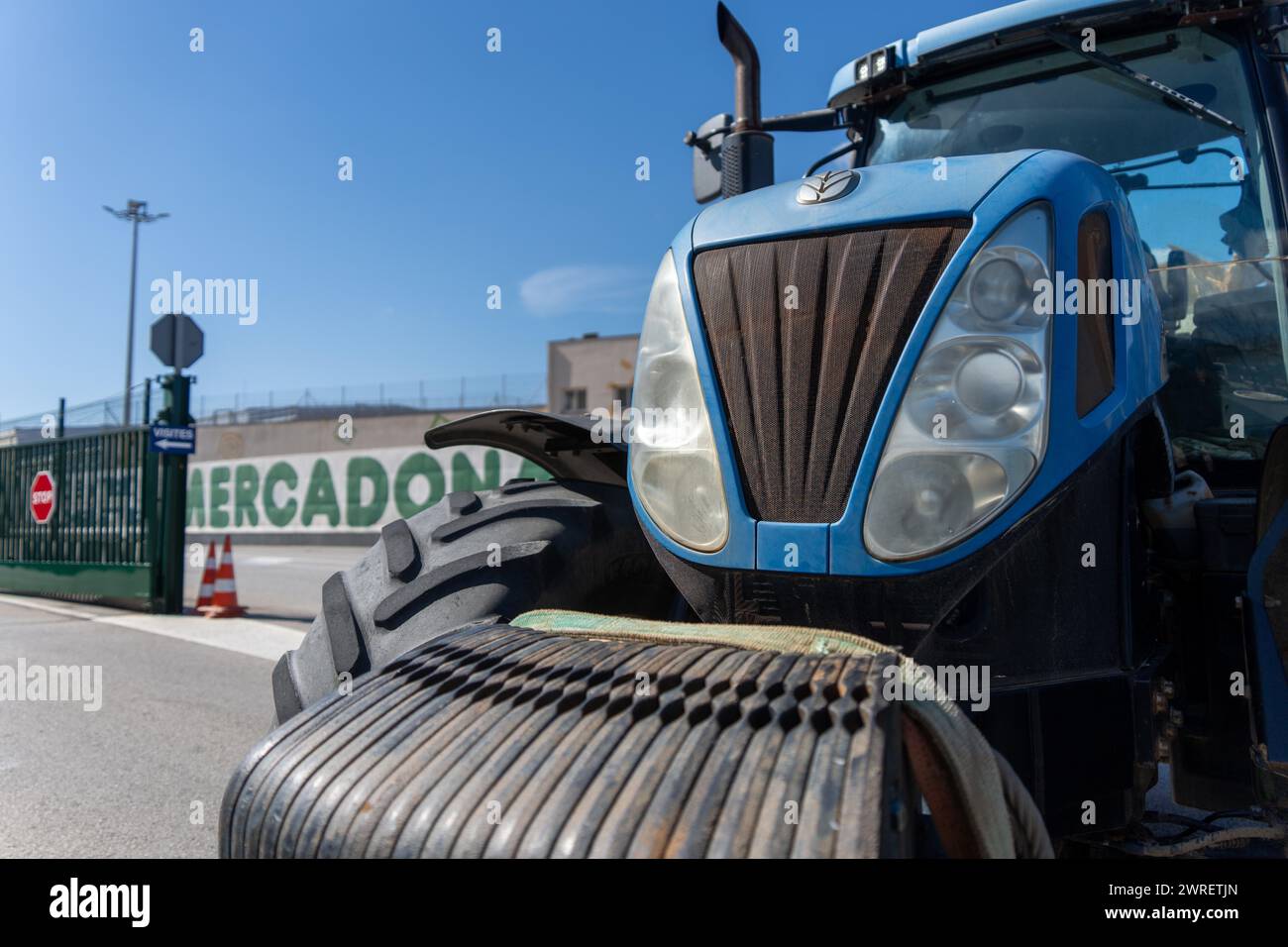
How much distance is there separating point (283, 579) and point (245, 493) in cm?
1239

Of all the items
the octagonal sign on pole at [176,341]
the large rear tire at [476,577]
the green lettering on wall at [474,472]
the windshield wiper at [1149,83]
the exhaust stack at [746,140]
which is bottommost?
the large rear tire at [476,577]

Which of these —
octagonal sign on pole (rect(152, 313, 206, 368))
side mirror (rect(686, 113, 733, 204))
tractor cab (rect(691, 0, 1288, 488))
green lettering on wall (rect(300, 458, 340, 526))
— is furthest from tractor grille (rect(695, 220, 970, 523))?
green lettering on wall (rect(300, 458, 340, 526))

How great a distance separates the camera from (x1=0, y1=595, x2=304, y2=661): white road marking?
784 cm

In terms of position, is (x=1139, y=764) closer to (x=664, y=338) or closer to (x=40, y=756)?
(x=664, y=338)

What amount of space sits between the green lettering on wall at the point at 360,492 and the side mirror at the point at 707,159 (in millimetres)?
20594

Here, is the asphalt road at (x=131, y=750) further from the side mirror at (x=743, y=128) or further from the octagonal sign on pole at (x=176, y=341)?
the octagonal sign on pole at (x=176, y=341)

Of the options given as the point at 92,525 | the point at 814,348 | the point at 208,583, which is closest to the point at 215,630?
the point at 208,583

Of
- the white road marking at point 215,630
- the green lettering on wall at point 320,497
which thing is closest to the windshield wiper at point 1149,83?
the white road marking at point 215,630

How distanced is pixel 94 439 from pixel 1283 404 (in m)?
12.4

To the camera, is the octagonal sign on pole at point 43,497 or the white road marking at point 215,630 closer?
the white road marking at point 215,630

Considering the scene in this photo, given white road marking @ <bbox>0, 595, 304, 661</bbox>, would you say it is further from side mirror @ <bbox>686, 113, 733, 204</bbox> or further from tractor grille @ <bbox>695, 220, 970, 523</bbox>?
tractor grille @ <bbox>695, 220, 970, 523</bbox>

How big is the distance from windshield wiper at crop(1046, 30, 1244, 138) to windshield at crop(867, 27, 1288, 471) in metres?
0.06

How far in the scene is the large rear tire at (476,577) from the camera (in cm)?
208

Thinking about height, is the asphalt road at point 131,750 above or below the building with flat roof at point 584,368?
below
